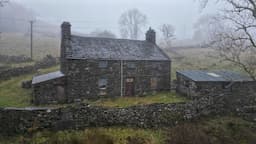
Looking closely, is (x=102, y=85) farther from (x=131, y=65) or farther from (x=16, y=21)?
(x=16, y=21)

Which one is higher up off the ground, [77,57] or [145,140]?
[77,57]

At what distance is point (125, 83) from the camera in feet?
111

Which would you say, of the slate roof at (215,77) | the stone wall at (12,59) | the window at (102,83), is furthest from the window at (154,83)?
the stone wall at (12,59)

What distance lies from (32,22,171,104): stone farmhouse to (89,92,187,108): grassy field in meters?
1.98

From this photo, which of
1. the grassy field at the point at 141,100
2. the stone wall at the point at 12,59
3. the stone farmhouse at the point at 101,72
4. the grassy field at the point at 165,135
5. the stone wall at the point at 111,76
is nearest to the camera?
the grassy field at the point at 165,135

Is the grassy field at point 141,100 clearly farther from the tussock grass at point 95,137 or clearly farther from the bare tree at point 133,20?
the bare tree at point 133,20

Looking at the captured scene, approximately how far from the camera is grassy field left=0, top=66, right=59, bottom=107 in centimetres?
2726

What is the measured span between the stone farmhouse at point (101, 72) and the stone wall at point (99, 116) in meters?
10.7

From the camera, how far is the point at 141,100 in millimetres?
30406

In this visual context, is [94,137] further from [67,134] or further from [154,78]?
[154,78]

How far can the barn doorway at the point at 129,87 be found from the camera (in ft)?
111

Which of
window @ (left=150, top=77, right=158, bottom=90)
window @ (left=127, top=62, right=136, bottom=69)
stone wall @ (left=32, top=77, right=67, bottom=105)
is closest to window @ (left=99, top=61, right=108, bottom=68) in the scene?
window @ (left=127, top=62, right=136, bottom=69)

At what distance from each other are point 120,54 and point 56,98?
9.59 metres

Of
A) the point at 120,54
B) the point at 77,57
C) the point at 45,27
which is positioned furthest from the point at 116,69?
the point at 45,27
